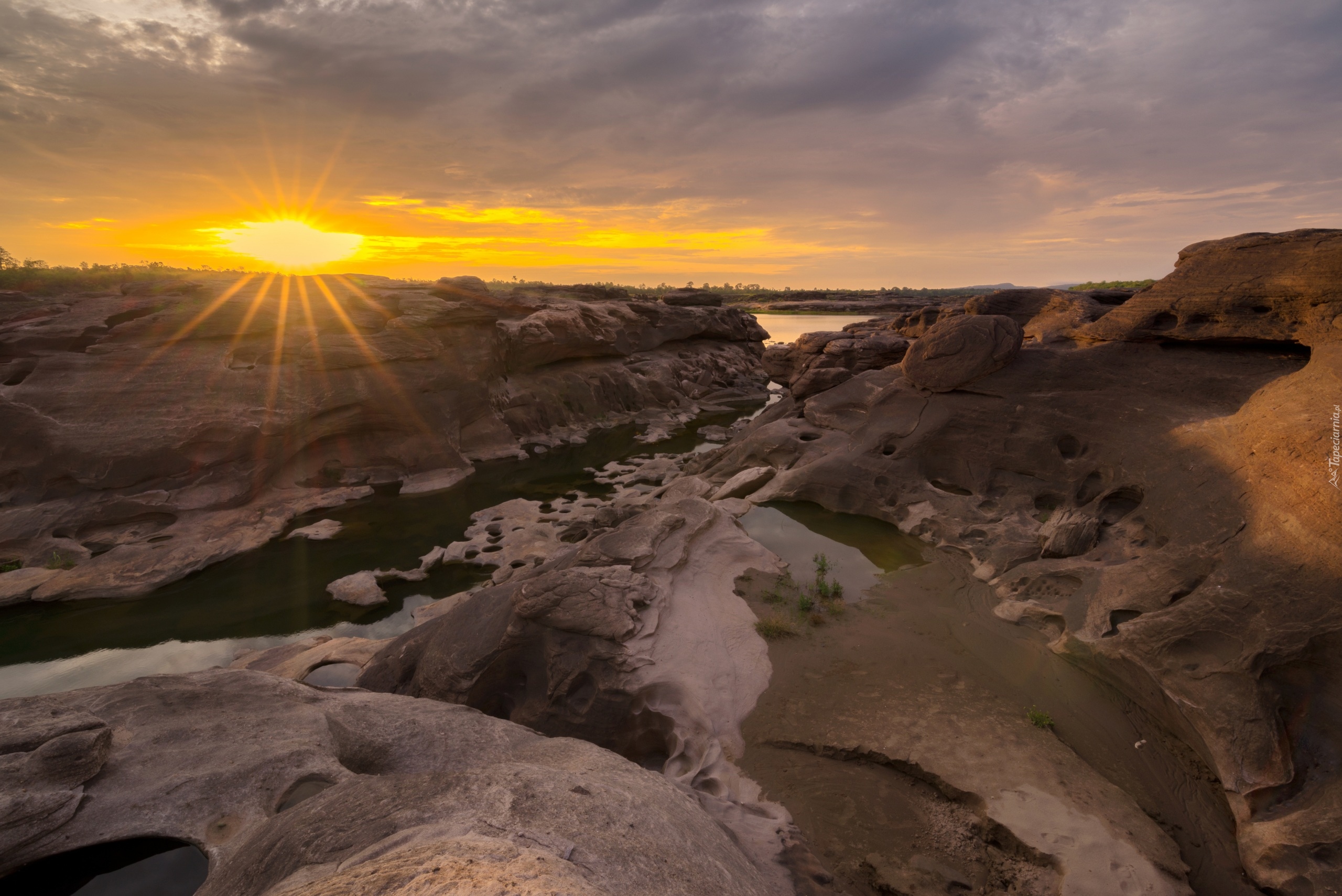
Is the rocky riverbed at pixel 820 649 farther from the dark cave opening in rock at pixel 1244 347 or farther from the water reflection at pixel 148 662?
the water reflection at pixel 148 662

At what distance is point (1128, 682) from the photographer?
7422mm

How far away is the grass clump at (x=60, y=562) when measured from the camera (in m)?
13.3

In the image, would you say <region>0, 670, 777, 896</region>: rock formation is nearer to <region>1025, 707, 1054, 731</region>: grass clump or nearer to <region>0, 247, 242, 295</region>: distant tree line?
<region>1025, 707, 1054, 731</region>: grass clump

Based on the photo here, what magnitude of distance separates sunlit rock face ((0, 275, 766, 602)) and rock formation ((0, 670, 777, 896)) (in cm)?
1002

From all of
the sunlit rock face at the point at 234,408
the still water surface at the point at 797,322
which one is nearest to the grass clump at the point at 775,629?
the sunlit rock face at the point at 234,408

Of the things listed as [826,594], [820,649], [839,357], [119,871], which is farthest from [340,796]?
[839,357]

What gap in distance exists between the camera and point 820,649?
335 inches

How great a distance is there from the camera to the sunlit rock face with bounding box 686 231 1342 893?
19.9ft

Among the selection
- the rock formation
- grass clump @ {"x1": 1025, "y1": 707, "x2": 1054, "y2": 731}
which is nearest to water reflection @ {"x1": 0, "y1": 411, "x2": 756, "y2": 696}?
the rock formation

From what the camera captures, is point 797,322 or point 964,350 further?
point 797,322

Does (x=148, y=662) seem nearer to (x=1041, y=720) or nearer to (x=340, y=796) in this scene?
(x=340, y=796)

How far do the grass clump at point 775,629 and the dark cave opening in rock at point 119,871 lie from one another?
21.6ft

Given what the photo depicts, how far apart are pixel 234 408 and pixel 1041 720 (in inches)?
835

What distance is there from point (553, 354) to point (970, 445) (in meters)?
20.3
